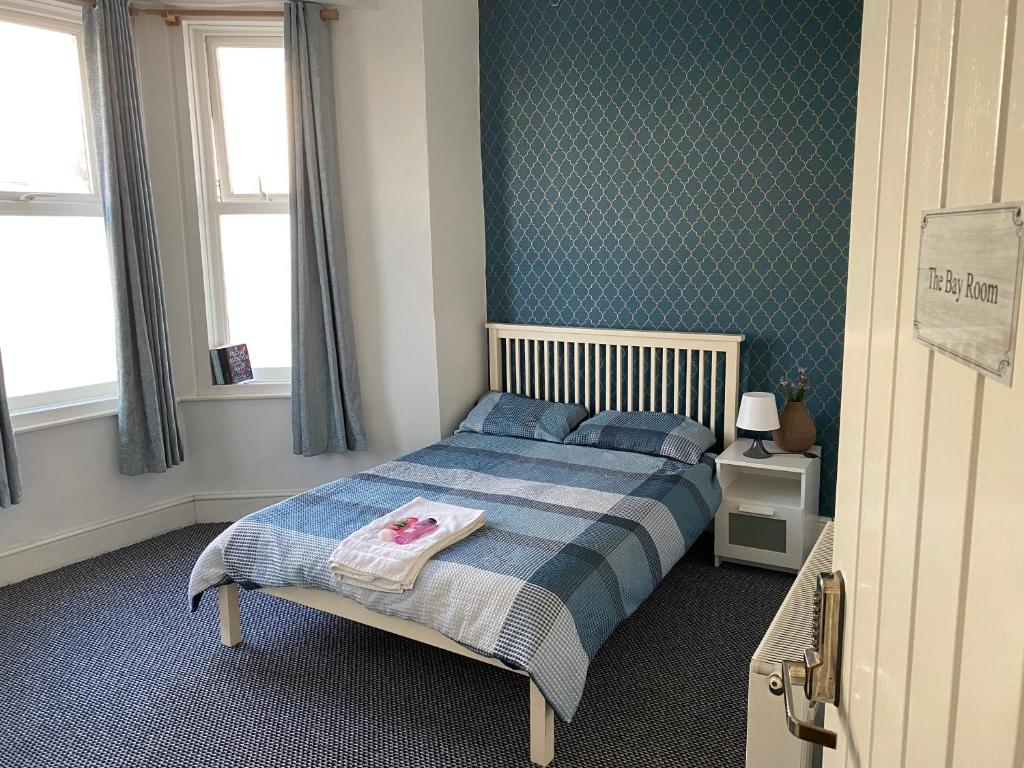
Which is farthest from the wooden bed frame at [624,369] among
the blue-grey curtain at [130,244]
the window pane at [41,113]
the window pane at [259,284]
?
the window pane at [41,113]

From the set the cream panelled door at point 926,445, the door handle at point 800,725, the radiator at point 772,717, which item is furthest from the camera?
the radiator at point 772,717

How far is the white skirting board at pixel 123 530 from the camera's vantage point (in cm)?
355

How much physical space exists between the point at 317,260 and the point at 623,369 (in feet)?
5.33

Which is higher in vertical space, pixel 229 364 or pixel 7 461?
pixel 229 364

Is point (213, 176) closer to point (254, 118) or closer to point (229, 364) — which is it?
point (254, 118)

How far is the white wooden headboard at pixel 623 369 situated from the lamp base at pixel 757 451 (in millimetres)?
230

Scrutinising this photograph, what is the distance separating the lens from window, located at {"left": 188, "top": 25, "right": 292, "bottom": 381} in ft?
13.0

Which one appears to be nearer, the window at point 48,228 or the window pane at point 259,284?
the window at point 48,228

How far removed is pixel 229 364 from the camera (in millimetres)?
4102

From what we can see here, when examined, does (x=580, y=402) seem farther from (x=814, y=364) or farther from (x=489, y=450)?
(x=814, y=364)

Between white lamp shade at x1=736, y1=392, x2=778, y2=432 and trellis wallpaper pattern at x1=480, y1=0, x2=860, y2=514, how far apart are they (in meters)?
0.35

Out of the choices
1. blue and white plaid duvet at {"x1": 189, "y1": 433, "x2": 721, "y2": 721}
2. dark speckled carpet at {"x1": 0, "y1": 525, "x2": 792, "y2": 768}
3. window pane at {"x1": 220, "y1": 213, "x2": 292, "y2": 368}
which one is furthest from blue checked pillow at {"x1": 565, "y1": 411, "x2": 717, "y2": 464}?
window pane at {"x1": 220, "y1": 213, "x2": 292, "y2": 368}

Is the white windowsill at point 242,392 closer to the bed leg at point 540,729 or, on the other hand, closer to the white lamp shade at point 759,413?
the white lamp shade at point 759,413

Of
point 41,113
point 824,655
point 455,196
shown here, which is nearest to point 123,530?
point 41,113
